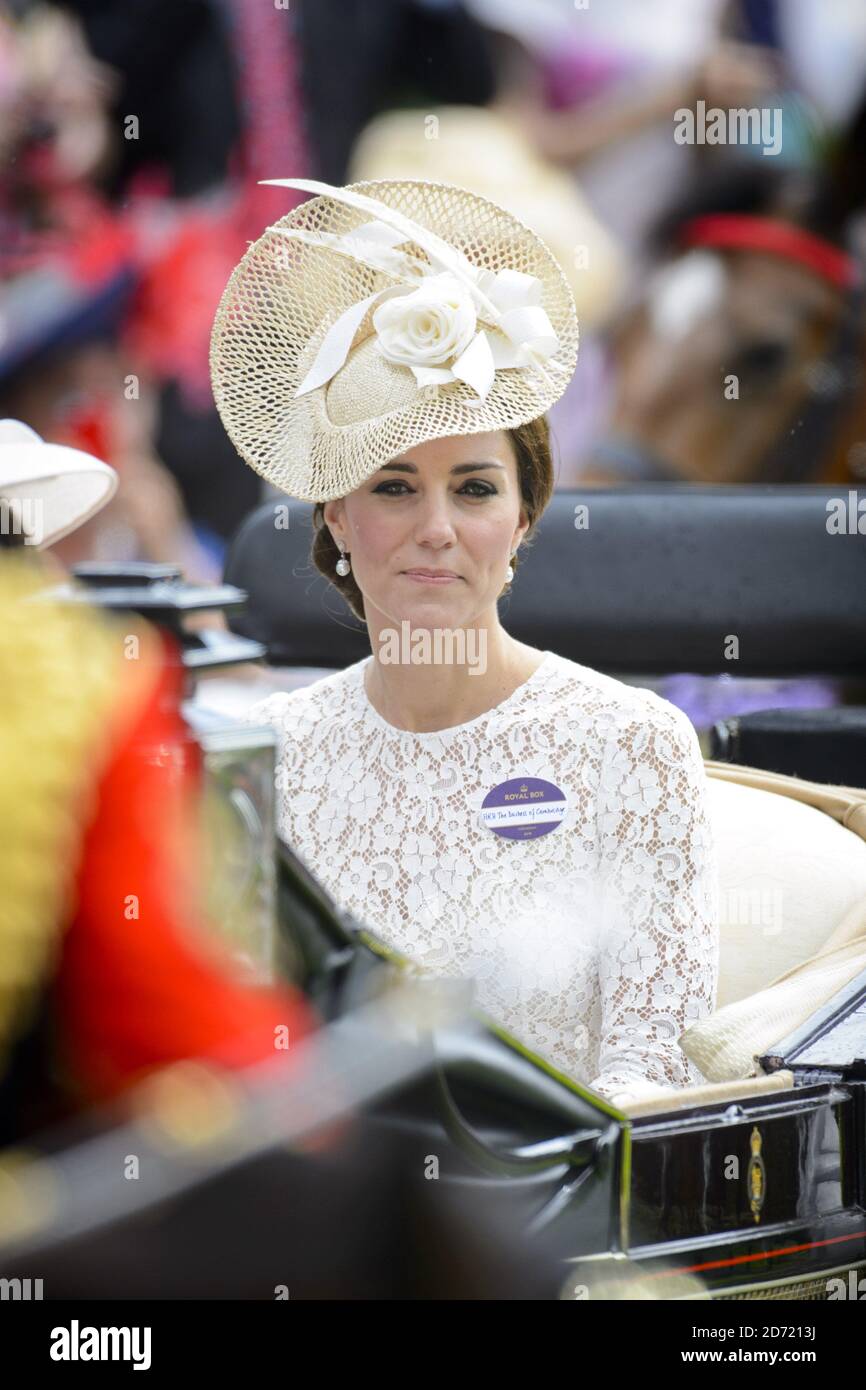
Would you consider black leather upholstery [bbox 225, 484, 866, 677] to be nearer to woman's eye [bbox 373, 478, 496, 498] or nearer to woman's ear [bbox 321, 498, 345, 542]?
woman's ear [bbox 321, 498, 345, 542]

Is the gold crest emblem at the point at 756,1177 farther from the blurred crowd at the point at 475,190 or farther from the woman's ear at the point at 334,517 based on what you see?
the blurred crowd at the point at 475,190

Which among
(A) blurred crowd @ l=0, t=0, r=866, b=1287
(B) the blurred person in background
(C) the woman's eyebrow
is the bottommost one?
(B) the blurred person in background

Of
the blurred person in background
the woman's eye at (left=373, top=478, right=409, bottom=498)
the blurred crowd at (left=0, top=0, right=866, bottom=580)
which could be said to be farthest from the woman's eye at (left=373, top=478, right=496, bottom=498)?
the blurred crowd at (left=0, top=0, right=866, bottom=580)

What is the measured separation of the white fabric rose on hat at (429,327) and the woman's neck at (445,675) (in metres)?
0.29

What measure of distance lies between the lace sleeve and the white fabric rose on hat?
41cm

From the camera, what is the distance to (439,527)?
1544mm

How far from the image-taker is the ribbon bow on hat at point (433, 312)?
4.70 ft

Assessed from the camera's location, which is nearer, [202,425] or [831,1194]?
[831,1194]

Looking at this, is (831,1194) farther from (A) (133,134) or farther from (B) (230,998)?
(A) (133,134)

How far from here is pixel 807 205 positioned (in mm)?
3443

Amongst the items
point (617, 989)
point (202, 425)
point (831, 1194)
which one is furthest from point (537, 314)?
point (202, 425)

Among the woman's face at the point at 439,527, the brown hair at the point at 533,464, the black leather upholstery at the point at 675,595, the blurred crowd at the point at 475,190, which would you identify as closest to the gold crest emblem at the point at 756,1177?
the woman's face at the point at 439,527

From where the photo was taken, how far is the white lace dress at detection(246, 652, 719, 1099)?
5.12ft
